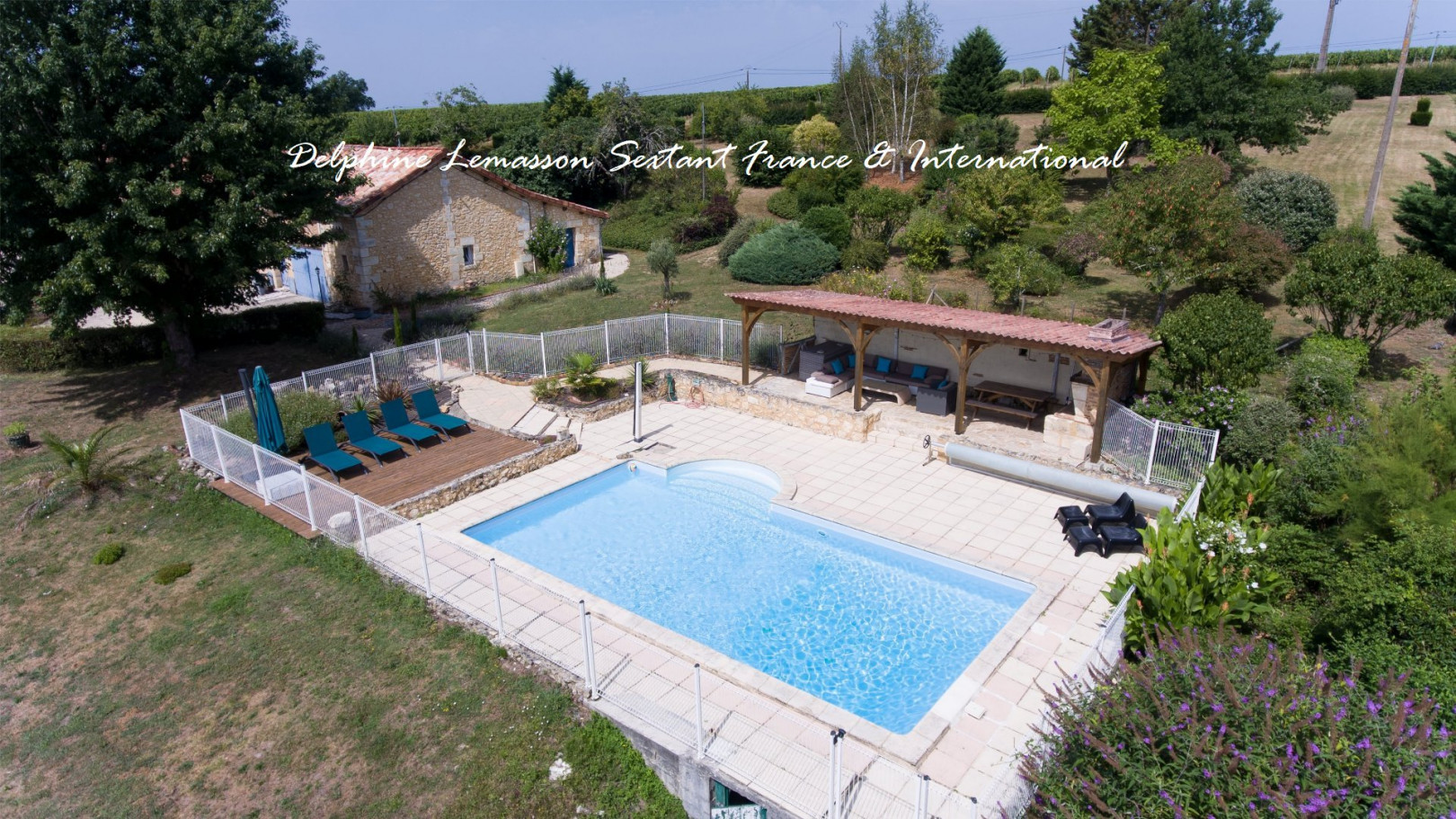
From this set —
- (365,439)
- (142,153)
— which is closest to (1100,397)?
(365,439)

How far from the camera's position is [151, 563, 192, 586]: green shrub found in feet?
36.0

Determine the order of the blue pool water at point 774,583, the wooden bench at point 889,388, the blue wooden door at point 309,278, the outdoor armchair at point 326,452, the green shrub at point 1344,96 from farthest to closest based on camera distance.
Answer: the green shrub at point 1344,96 → the blue wooden door at point 309,278 → the wooden bench at point 889,388 → the outdoor armchair at point 326,452 → the blue pool water at point 774,583

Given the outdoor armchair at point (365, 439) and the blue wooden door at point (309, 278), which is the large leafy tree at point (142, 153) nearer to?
the outdoor armchair at point (365, 439)

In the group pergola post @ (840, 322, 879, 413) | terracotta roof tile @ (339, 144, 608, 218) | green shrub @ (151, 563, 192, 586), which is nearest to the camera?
green shrub @ (151, 563, 192, 586)

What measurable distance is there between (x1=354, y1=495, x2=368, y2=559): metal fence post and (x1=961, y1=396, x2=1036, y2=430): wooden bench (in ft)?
37.4

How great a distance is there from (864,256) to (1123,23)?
27009 millimetres

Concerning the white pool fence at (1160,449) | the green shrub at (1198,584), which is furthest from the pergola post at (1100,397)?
the green shrub at (1198,584)

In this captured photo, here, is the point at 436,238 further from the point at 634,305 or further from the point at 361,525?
the point at 361,525

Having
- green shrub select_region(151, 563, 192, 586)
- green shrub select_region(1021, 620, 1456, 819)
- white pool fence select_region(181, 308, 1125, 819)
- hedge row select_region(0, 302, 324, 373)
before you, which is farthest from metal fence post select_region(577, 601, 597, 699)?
hedge row select_region(0, 302, 324, 373)

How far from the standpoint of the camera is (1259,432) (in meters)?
12.5

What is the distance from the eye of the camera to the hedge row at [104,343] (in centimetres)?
1911

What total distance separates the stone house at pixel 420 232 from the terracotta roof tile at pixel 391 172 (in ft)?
0.14

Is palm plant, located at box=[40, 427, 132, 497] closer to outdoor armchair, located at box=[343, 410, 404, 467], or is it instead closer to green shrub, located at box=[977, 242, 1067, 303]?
outdoor armchair, located at box=[343, 410, 404, 467]

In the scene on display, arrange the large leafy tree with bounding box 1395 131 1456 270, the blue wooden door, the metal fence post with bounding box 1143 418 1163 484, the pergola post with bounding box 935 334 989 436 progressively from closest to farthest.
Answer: the metal fence post with bounding box 1143 418 1163 484, the pergola post with bounding box 935 334 989 436, the large leafy tree with bounding box 1395 131 1456 270, the blue wooden door
